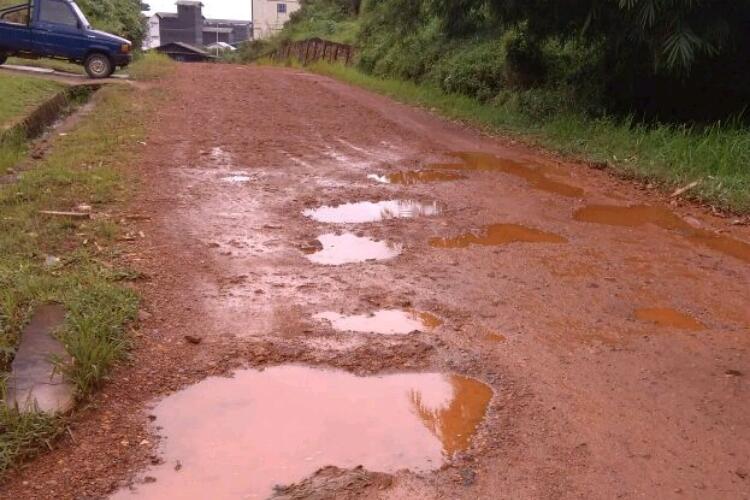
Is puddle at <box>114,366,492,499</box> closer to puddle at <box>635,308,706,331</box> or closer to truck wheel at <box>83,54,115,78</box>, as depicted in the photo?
puddle at <box>635,308,706,331</box>

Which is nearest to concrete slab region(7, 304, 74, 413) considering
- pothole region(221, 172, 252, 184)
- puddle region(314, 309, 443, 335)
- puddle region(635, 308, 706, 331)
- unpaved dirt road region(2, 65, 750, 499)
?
unpaved dirt road region(2, 65, 750, 499)

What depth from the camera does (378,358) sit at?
12.9 ft

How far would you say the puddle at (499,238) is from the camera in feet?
19.4

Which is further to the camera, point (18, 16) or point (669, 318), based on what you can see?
point (18, 16)

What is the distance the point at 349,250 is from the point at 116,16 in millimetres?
23635

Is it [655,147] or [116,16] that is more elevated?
[116,16]

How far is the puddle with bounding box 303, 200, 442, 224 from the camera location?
259 inches

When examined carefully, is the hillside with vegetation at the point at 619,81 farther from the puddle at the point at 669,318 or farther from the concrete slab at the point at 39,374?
the concrete slab at the point at 39,374

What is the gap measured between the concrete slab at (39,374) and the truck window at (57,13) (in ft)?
47.4

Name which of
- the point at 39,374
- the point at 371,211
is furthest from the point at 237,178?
the point at 39,374

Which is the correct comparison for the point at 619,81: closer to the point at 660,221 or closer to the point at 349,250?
the point at 660,221

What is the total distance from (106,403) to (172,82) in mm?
16110

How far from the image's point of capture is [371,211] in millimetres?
6844

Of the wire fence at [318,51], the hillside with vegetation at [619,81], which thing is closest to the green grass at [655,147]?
the hillside with vegetation at [619,81]
